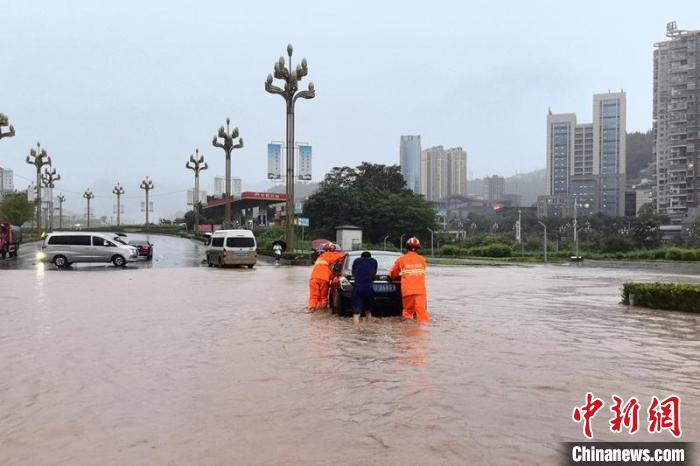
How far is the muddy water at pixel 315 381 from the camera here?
16.6 ft

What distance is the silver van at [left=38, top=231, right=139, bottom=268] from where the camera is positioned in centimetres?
3122

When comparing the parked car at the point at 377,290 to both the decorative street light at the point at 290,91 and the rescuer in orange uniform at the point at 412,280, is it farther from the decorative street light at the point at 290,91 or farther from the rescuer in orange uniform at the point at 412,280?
the decorative street light at the point at 290,91

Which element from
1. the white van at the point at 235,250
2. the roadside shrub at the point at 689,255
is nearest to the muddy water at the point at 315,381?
the white van at the point at 235,250

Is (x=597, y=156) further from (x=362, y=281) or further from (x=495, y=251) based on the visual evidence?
(x=362, y=281)

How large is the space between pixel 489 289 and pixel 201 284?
9730 millimetres

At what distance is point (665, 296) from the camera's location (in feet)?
49.8

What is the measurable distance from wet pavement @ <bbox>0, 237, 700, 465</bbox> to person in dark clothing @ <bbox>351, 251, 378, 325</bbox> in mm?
403

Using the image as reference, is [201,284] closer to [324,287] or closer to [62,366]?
[324,287]

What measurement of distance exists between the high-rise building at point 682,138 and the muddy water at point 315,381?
104 meters

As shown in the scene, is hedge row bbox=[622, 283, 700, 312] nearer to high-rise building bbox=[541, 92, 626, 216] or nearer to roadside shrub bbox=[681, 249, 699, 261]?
roadside shrub bbox=[681, 249, 699, 261]

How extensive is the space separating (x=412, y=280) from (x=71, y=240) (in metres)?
25.2

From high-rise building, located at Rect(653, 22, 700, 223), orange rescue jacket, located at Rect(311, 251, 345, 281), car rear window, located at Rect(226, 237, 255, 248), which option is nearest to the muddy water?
orange rescue jacket, located at Rect(311, 251, 345, 281)

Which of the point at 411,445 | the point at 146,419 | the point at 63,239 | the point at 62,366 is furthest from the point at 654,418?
the point at 63,239

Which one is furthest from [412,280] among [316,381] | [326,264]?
[316,381]
